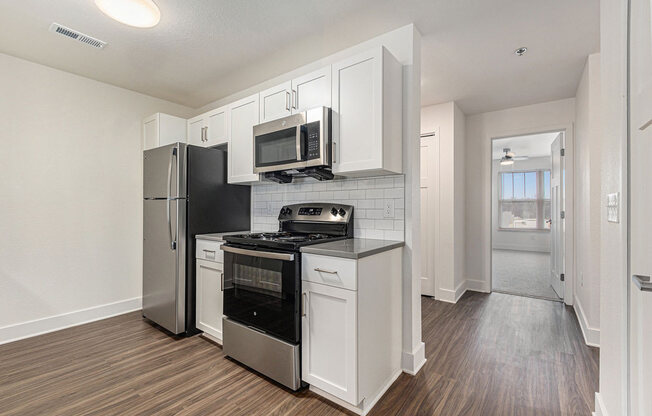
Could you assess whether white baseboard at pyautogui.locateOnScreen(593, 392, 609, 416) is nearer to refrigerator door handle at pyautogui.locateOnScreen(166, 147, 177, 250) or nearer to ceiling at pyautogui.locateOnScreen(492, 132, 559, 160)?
refrigerator door handle at pyautogui.locateOnScreen(166, 147, 177, 250)

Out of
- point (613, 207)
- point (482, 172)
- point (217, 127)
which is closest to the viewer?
point (613, 207)

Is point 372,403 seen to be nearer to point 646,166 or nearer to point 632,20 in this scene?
point 646,166

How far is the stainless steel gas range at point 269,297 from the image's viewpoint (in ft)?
6.19

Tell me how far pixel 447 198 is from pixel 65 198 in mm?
4314

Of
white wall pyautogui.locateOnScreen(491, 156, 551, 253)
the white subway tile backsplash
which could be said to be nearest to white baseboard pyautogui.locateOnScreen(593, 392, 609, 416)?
the white subway tile backsplash

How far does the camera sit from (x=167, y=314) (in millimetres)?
2795

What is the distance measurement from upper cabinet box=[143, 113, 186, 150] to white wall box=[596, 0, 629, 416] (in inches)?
149

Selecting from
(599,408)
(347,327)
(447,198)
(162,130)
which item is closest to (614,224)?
(599,408)

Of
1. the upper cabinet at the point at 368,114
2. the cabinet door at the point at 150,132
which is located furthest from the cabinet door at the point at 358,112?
the cabinet door at the point at 150,132

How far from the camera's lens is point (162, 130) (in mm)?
3406

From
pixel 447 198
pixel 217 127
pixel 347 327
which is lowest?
pixel 347 327

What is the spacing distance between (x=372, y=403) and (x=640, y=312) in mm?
A: 1385

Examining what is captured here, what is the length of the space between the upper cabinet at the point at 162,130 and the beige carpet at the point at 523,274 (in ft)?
15.9

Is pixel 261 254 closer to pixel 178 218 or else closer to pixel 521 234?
pixel 178 218
